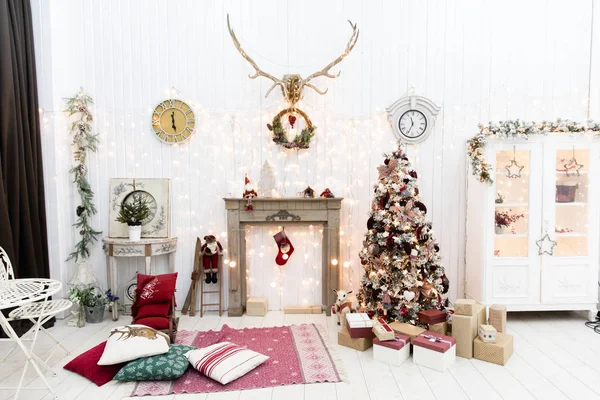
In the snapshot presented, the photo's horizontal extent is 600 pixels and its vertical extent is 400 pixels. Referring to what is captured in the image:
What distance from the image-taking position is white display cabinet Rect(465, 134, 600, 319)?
3.78 metres

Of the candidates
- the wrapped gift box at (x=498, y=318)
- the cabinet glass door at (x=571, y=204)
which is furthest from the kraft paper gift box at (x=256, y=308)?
the cabinet glass door at (x=571, y=204)

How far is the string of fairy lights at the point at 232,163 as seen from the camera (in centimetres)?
423

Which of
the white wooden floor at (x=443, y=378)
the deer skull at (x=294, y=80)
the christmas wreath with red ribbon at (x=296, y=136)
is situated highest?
the deer skull at (x=294, y=80)

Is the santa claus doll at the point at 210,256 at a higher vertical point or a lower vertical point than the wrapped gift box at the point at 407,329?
higher

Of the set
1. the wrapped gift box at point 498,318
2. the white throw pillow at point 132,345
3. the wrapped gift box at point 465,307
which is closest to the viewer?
the white throw pillow at point 132,345

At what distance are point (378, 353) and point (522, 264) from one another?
5.70ft

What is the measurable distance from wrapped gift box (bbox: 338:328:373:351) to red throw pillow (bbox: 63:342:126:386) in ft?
5.39

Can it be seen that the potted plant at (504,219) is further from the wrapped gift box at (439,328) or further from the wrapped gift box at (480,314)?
the wrapped gift box at (439,328)

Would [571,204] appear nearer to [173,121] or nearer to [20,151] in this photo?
→ [173,121]

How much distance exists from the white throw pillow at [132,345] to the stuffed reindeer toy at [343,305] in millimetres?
1497

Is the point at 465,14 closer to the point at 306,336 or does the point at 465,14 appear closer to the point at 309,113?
the point at 309,113

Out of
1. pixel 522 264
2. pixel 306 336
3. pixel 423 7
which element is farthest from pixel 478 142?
pixel 306 336

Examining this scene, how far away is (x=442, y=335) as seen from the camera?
3166mm

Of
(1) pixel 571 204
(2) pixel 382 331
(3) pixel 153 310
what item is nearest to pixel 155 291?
(3) pixel 153 310
